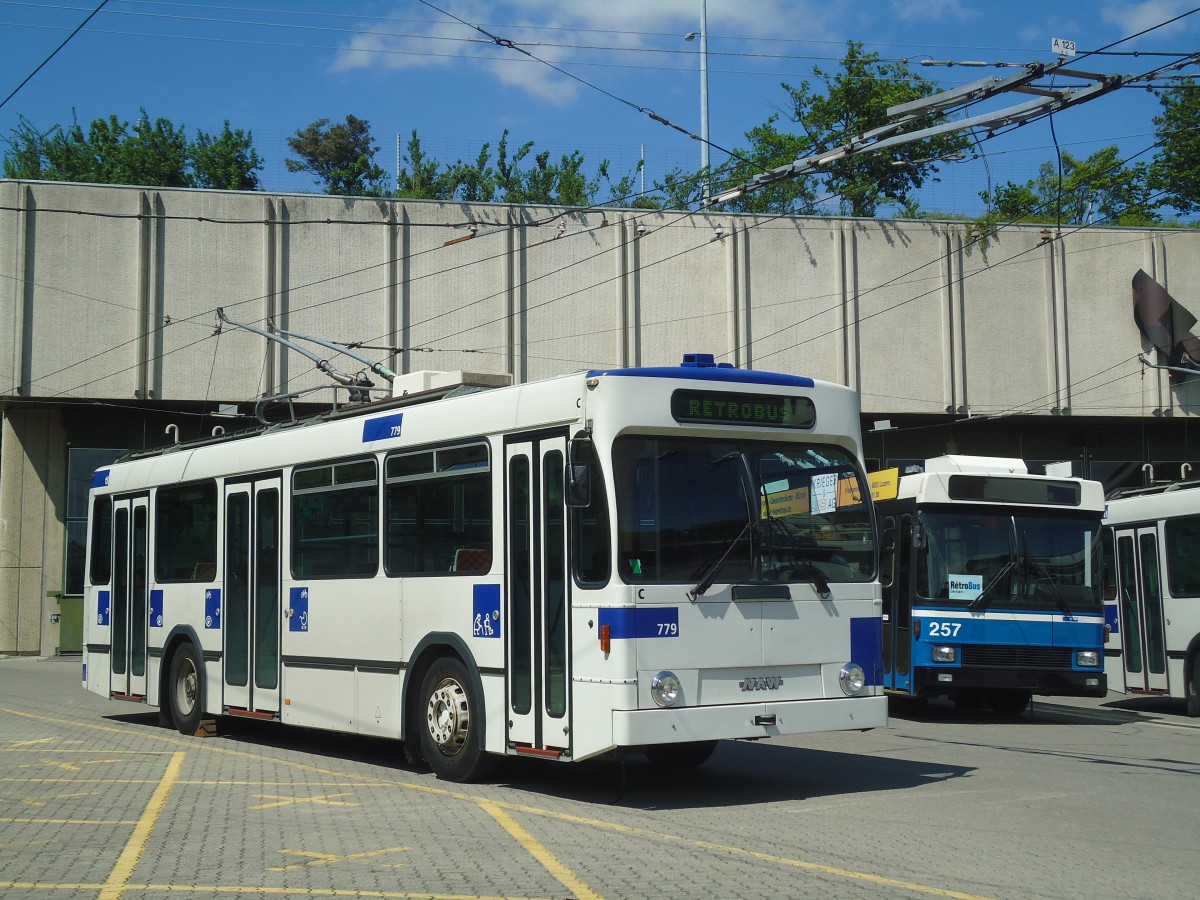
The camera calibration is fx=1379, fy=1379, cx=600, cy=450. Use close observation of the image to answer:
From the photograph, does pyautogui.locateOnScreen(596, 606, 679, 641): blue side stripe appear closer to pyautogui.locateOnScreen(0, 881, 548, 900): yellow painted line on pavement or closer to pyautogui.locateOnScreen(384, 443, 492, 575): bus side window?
pyautogui.locateOnScreen(384, 443, 492, 575): bus side window

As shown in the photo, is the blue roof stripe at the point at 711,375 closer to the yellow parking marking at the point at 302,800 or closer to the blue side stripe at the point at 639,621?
the blue side stripe at the point at 639,621

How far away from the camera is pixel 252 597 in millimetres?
13547

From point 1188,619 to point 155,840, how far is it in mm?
13057

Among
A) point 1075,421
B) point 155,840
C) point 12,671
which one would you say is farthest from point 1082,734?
point 1075,421

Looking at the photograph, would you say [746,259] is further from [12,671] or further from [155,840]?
[155,840]

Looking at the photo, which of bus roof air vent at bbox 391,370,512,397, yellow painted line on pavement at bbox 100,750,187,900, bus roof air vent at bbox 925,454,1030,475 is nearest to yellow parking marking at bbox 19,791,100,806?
yellow painted line on pavement at bbox 100,750,187,900

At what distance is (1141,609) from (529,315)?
18617 mm

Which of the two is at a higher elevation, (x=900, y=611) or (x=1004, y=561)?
(x=1004, y=561)

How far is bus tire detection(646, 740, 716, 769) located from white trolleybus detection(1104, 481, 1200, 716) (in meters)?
8.17

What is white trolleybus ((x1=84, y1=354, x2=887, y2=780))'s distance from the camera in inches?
358

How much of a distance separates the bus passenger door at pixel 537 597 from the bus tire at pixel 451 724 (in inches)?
21.7

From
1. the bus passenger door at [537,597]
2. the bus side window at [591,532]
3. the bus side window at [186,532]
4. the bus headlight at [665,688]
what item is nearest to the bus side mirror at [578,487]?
the bus side window at [591,532]

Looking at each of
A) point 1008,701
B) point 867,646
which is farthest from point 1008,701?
point 867,646

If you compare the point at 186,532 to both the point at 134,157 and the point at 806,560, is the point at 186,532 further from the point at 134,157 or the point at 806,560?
the point at 134,157
